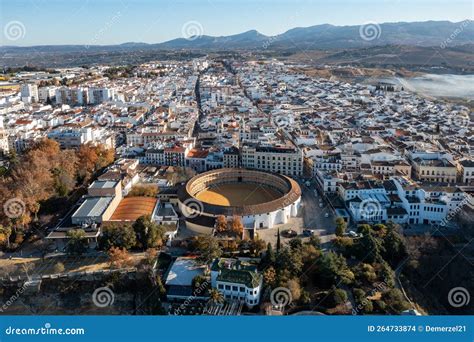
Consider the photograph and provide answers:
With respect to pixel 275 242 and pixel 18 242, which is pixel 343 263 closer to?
pixel 275 242
